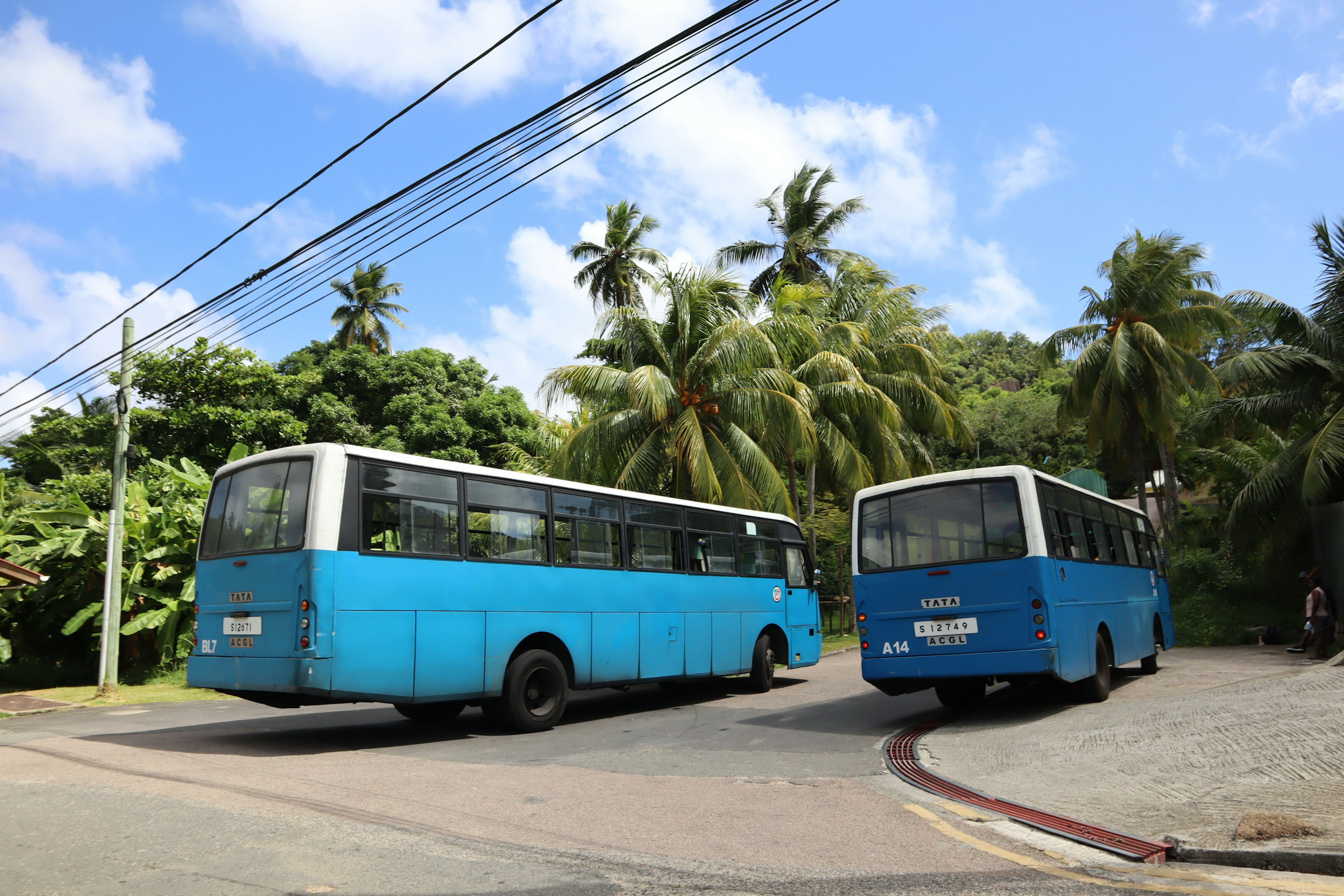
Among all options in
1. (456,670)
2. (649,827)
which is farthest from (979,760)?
(456,670)

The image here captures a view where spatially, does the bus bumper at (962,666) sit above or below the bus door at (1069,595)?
below

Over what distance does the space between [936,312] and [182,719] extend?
26952 mm

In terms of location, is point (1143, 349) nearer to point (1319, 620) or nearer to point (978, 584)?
point (1319, 620)

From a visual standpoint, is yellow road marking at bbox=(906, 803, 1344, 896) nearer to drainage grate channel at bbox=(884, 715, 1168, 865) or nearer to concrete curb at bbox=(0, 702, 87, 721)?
drainage grate channel at bbox=(884, 715, 1168, 865)

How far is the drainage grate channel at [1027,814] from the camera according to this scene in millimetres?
5082

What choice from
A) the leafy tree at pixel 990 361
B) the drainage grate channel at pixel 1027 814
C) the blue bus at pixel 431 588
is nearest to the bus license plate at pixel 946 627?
the drainage grate channel at pixel 1027 814

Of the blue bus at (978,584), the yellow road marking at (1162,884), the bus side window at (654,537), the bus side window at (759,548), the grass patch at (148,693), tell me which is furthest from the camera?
the grass patch at (148,693)

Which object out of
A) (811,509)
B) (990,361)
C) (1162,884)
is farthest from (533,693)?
(990,361)

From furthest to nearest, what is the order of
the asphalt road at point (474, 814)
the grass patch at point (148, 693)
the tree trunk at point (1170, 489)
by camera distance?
1. the tree trunk at point (1170, 489)
2. the grass patch at point (148, 693)
3. the asphalt road at point (474, 814)

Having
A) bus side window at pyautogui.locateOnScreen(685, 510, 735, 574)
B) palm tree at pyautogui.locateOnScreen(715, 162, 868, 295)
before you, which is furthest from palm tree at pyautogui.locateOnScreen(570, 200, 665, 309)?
bus side window at pyautogui.locateOnScreen(685, 510, 735, 574)

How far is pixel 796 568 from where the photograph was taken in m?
15.6

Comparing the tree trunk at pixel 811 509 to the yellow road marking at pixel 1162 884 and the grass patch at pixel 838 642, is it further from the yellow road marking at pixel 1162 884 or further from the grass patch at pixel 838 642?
the yellow road marking at pixel 1162 884

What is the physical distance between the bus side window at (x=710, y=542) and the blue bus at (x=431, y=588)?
0.26 meters

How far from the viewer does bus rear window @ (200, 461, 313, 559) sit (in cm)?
895
